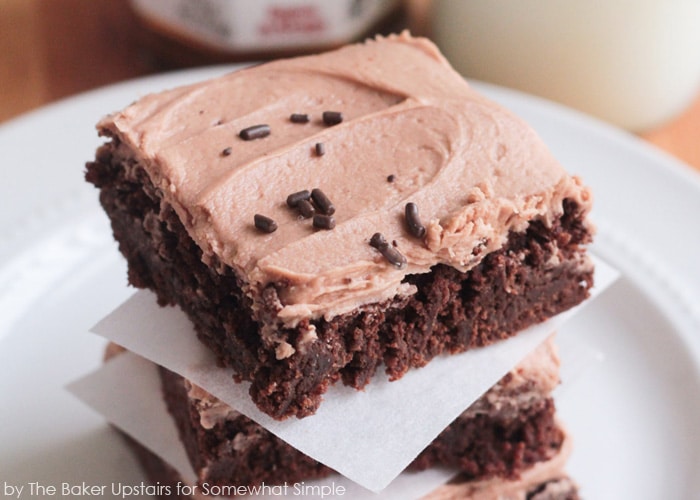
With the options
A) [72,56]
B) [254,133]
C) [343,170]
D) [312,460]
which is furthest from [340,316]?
[72,56]

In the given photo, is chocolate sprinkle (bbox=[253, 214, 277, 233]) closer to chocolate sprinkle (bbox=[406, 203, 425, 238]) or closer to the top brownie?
the top brownie

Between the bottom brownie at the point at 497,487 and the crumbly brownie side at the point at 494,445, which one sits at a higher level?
the crumbly brownie side at the point at 494,445

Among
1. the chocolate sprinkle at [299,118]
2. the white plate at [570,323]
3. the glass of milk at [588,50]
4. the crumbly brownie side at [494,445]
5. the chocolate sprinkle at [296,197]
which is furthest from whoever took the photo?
the glass of milk at [588,50]

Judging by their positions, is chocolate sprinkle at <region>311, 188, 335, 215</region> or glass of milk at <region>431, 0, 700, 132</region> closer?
chocolate sprinkle at <region>311, 188, 335, 215</region>

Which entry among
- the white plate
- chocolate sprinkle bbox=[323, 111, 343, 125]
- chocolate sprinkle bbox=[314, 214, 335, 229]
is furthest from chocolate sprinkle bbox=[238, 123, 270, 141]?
the white plate

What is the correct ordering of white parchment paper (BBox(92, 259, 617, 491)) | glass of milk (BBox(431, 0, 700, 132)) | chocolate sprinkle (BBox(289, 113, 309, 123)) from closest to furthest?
white parchment paper (BBox(92, 259, 617, 491))
chocolate sprinkle (BBox(289, 113, 309, 123))
glass of milk (BBox(431, 0, 700, 132))

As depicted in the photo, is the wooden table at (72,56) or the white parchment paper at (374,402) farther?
the wooden table at (72,56)

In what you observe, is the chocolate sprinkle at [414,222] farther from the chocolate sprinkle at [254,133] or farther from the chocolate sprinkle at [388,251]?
the chocolate sprinkle at [254,133]

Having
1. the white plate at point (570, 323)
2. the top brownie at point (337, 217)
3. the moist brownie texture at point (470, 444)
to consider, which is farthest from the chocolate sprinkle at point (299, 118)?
the white plate at point (570, 323)
